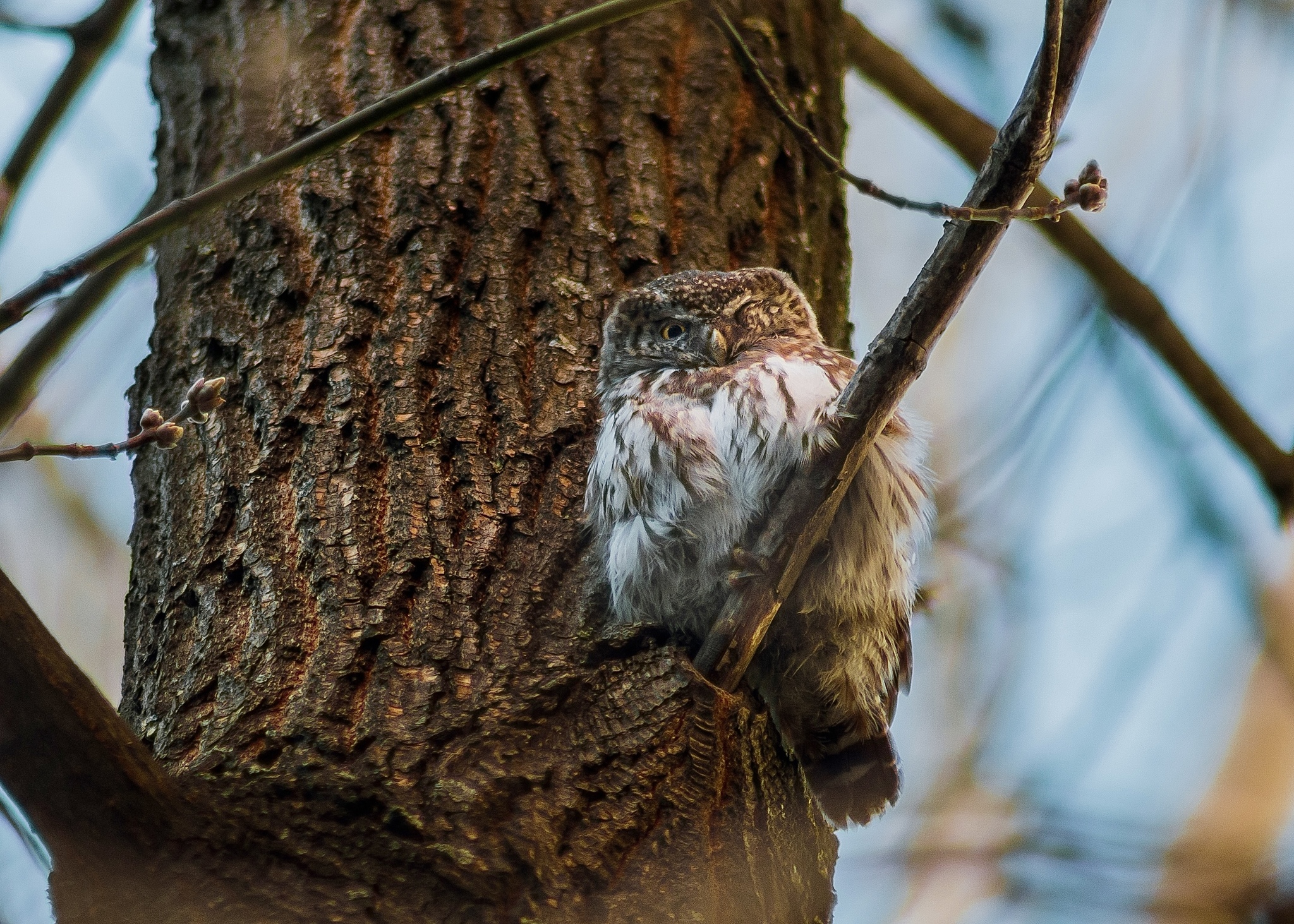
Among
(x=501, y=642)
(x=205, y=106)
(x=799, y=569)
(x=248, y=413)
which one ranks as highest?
(x=205, y=106)

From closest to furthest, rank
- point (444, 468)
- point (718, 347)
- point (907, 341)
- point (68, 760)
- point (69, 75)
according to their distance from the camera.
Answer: point (68, 760) → point (907, 341) → point (444, 468) → point (69, 75) → point (718, 347)

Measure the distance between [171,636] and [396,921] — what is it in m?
0.99

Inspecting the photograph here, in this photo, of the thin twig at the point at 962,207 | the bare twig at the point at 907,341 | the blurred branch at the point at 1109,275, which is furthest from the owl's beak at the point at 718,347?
the bare twig at the point at 907,341

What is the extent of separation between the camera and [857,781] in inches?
122

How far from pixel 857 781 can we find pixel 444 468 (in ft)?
4.49

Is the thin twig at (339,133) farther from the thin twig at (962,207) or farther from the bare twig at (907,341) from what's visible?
the bare twig at (907,341)

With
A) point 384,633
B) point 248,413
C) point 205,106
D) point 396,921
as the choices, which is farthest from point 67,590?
point 396,921

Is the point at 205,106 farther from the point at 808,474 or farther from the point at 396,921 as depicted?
the point at 396,921

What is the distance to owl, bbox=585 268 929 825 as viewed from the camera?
284cm

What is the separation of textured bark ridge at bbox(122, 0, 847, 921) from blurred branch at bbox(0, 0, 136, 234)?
0.63 ft

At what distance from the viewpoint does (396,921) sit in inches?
75.9

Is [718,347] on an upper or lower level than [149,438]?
upper

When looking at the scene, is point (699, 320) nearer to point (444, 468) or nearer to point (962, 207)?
point (444, 468)

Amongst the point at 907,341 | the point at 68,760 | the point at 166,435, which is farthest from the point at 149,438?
the point at 907,341
